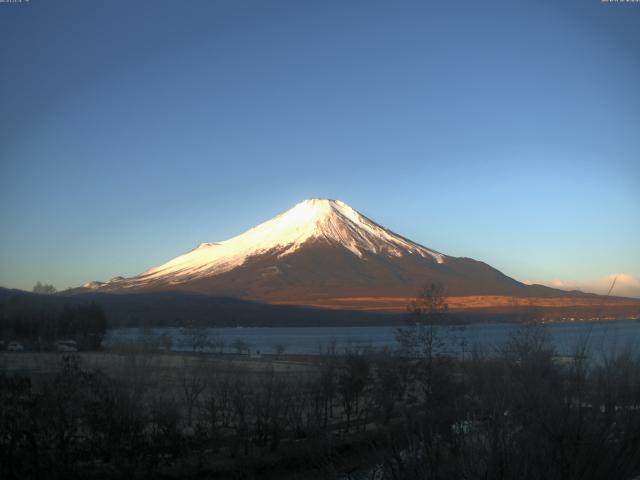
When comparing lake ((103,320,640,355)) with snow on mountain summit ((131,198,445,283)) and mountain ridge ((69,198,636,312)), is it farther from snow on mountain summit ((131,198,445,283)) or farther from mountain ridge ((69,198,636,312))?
snow on mountain summit ((131,198,445,283))

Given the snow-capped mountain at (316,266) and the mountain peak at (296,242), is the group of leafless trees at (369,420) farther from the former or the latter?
the mountain peak at (296,242)

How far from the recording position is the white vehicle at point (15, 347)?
17.1m

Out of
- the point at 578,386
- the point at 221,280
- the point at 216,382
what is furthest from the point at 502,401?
the point at 221,280

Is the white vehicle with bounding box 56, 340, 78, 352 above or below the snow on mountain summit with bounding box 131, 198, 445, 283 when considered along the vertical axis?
below

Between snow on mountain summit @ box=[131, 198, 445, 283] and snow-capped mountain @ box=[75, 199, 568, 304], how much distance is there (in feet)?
0.72

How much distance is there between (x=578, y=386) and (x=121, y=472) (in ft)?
26.9

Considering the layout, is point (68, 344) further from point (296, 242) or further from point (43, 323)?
point (296, 242)

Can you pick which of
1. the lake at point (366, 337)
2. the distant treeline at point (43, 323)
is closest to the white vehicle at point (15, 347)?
the distant treeline at point (43, 323)

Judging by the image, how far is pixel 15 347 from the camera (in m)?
17.8

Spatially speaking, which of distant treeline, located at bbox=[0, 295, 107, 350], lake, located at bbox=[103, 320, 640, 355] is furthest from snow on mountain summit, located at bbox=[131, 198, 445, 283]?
distant treeline, located at bbox=[0, 295, 107, 350]

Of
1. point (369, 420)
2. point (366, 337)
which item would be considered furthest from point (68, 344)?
point (366, 337)

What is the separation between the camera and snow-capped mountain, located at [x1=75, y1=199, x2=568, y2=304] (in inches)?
4564

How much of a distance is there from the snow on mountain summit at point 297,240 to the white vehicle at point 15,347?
4377 inches

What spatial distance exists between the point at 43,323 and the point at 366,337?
36357 millimetres
